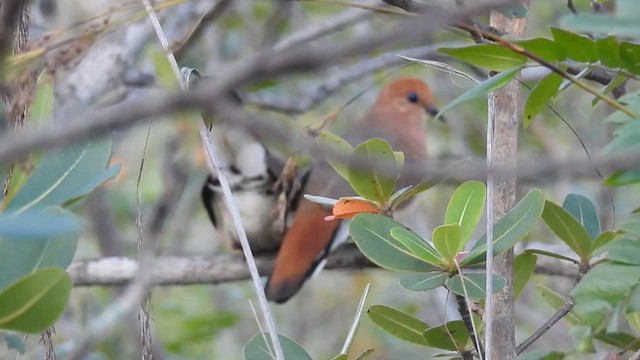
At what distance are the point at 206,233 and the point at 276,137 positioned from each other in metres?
4.34

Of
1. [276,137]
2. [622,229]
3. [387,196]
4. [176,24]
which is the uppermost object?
[276,137]

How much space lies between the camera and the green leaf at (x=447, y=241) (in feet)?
3.06

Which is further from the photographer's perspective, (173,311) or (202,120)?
(173,311)

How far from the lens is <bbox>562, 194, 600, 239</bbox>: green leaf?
1.14m

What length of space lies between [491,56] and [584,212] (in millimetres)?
286

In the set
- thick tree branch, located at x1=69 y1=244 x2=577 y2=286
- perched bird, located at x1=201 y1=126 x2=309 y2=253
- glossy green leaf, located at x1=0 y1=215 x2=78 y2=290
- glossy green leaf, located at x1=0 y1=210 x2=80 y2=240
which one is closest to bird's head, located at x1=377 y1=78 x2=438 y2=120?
perched bird, located at x1=201 y1=126 x2=309 y2=253

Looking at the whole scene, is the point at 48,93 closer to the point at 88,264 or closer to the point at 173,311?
the point at 88,264

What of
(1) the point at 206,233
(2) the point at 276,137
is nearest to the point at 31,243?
(2) the point at 276,137

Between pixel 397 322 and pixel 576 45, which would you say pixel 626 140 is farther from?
pixel 397 322

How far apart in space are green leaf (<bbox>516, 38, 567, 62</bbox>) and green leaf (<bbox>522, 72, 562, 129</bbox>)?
3 centimetres

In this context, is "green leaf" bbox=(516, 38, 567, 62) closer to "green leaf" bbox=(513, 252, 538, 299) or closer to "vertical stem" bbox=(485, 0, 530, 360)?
"vertical stem" bbox=(485, 0, 530, 360)

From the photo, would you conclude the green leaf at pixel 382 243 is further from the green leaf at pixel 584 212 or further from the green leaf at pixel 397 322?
the green leaf at pixel 584 212

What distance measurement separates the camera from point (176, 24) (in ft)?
9.09

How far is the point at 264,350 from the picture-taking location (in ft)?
3.37
